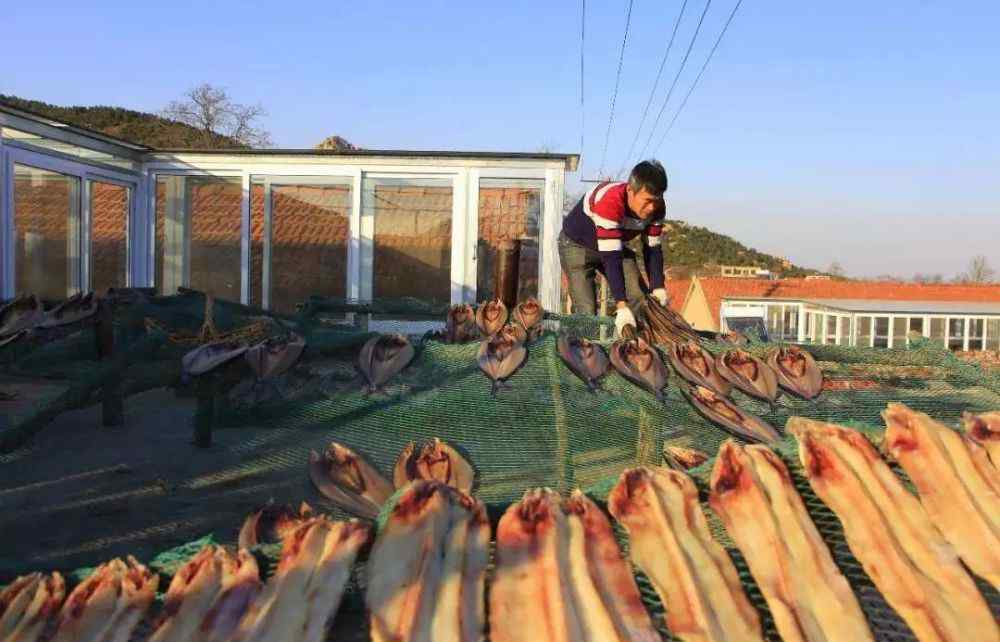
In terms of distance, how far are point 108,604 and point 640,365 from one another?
8.38ft

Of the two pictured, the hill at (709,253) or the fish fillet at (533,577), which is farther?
the hill at (709,253)

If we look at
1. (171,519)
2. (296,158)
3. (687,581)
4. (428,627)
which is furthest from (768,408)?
(296,158)

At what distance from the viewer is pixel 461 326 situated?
5363 millimetres

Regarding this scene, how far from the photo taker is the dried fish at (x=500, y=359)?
156 inches

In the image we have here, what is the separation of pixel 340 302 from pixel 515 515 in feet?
18.4

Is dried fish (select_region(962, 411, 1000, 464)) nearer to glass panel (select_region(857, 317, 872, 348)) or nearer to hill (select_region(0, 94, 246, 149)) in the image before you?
glass panel (select_region(857, 317, 872, 348))

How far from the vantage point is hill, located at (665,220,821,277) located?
66.8 meters

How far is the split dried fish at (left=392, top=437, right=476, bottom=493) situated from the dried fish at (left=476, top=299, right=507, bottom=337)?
72.7 inches

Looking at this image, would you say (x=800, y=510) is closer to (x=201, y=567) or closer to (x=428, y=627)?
(x=428, y=627)

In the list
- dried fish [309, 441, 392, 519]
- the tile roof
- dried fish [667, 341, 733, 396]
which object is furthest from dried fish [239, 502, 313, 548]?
the tile roof

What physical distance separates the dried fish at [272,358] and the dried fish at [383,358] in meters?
0.34

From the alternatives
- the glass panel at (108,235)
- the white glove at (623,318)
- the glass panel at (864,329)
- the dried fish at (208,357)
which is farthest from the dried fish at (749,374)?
the glass panel at (864,329)

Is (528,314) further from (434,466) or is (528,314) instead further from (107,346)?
(107,346)

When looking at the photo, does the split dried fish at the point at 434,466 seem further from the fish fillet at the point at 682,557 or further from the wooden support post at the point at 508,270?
the wooden support post at the point at 508,270
